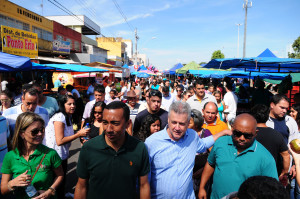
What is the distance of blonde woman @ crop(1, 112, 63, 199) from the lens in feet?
6.97

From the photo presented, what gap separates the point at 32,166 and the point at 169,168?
1.48 m

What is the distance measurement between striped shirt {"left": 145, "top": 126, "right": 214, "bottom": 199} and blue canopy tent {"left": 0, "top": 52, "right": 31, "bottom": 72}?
4554 mm

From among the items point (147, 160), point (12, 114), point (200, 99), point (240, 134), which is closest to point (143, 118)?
point (147, 160)

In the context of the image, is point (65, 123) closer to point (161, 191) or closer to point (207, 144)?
→ point (161, 191)

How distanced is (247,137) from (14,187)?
8.25ft

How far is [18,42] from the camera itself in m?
8.69

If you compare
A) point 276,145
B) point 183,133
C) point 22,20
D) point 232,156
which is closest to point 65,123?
point 183,133

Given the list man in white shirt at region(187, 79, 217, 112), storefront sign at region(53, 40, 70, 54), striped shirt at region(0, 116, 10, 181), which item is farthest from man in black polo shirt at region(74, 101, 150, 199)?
storefront sign at region(53, 40, 70, 54)

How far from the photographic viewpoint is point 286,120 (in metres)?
3.75

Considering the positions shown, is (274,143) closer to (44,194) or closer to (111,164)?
(111,164)

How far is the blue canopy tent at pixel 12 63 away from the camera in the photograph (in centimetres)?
489

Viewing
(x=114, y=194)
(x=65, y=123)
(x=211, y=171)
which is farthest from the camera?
(x=65, y=123)

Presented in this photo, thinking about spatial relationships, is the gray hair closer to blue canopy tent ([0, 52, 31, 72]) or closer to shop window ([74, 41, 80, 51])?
blue canopy tent ([0, 52, 31, 72])

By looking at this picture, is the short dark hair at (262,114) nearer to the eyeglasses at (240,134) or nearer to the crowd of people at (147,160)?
the crowd of people at (147,160)
